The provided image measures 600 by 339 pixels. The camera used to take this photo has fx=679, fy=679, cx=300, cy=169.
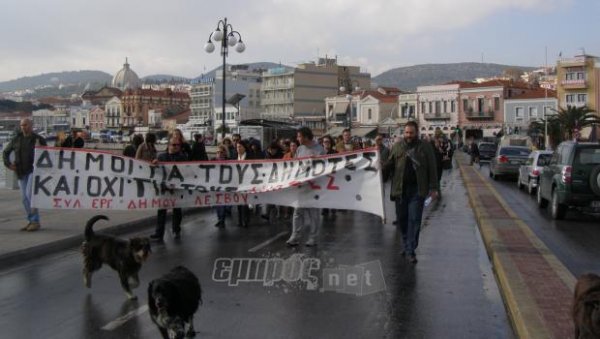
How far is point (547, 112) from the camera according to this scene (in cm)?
9106

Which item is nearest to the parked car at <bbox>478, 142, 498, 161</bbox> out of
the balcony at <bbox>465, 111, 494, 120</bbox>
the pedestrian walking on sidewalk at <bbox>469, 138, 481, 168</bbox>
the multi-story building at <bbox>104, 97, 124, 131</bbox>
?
the pedestrian walking on sidewalk at <bbox>469, 138, 481, 168</bbox>

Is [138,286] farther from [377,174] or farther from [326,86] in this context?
[326,86]

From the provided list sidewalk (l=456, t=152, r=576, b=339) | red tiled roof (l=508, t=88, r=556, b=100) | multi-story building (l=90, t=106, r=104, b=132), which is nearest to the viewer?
sidewalk (l=456, t=152, r=576, b=339)

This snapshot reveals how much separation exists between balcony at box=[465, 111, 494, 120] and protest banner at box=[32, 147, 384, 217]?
90736mm

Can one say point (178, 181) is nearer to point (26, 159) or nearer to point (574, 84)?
point (26, 159)

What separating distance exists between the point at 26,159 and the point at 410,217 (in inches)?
263

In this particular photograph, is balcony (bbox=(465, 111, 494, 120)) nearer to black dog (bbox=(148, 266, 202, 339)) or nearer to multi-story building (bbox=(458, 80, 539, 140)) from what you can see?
multi-story building (bbox=(458, 80, 539, 140))

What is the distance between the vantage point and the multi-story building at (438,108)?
333 ft

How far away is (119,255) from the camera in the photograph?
7113mm

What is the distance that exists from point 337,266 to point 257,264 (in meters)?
1.14

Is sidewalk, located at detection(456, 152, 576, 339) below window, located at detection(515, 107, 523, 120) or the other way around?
below

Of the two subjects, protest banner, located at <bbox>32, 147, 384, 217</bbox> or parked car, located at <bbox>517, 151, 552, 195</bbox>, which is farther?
parked car, located at <bbox>517, 151, 552, 195</bbox>

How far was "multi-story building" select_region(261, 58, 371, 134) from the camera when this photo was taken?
13338 centimetres

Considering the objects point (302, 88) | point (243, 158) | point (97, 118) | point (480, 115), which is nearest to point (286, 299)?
point (243, 158)
